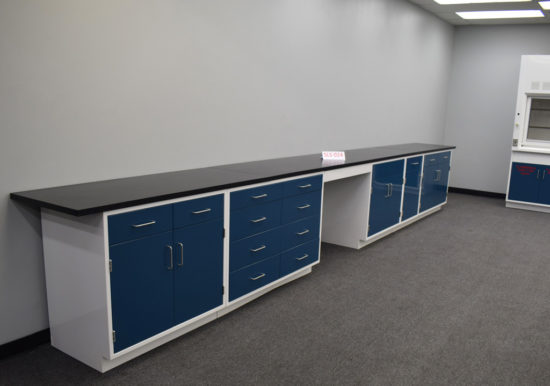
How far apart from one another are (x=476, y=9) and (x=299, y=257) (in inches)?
164

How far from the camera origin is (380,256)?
4090 mm

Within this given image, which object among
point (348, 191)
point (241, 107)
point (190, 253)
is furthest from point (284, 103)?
point (190, 253)

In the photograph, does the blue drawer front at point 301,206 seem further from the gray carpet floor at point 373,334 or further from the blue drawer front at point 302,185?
the gray carpet floor at point 373,334

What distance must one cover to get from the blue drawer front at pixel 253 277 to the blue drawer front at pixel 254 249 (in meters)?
0.04

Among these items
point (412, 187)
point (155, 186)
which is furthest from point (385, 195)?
point (155, 186)

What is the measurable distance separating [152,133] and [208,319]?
1153mm

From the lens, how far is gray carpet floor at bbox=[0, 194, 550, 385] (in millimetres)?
2293

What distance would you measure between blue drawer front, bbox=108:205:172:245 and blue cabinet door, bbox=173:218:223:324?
12 cm

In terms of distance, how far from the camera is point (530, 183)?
6055 mm

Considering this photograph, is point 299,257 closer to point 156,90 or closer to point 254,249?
point 254,249

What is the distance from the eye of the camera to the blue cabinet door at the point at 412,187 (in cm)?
483

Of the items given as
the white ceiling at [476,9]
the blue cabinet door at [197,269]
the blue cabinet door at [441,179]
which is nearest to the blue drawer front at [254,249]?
the blue cabinet door at [197,269]

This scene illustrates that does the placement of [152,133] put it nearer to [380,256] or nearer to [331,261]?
[331,261]

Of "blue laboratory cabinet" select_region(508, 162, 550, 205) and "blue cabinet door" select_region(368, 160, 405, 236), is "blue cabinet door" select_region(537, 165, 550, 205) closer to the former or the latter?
"blue laboratory cabinet" select_region(508, 162, 550, 205)
